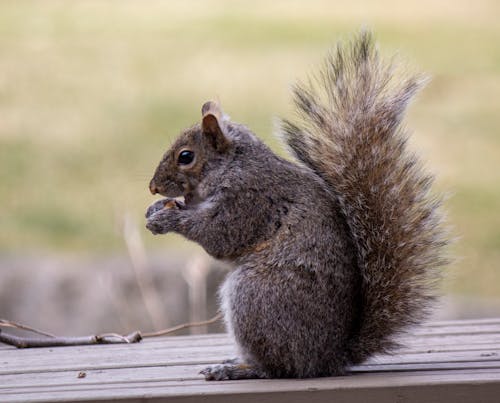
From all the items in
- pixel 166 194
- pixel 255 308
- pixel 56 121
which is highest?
pixel 56 121

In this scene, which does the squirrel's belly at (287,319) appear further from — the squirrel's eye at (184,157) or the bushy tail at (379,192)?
the squirrel's eye at (184,157)

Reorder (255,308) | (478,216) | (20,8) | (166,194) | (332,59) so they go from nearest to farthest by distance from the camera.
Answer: (255,308) < (332,59) < (166,194) < (478,216) < (20,8)

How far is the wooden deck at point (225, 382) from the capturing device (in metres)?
2.19

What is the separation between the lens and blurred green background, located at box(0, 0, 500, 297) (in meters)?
7.94

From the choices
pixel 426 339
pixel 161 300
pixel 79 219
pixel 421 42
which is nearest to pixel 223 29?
pixel 421 42

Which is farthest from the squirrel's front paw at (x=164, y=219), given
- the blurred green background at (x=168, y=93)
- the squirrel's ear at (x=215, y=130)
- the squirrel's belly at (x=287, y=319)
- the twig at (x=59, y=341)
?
the blurred green background at (x=168, y=93)

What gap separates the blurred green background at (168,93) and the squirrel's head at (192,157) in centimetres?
369

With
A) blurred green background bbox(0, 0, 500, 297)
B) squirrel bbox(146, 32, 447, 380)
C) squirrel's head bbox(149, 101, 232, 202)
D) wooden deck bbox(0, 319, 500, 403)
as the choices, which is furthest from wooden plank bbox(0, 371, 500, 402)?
blurred green background bbox(0, 0, 500, 297)

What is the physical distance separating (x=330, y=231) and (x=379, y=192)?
0.48 feet

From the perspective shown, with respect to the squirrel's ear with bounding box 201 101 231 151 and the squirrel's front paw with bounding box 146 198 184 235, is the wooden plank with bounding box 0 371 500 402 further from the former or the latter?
the squirrel's ear with bounding box 201 101 231 151

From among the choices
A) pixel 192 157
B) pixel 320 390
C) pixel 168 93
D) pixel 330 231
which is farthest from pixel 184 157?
pixel 168 93

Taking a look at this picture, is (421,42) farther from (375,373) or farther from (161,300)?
(375,373)

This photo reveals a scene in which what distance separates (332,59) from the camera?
2.54 m

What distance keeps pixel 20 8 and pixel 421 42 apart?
16.4ft
